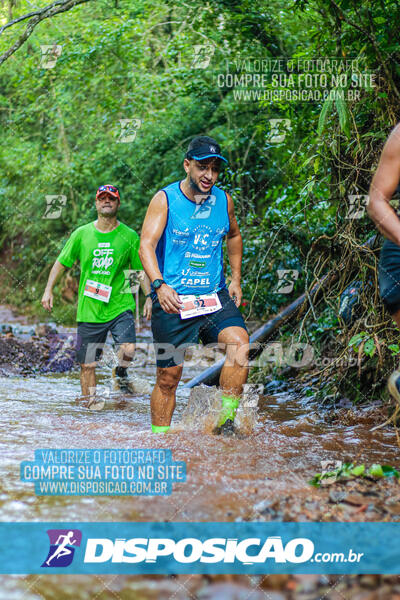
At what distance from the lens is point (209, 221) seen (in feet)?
15.6

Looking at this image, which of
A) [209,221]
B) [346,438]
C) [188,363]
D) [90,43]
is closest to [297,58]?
[209,221]

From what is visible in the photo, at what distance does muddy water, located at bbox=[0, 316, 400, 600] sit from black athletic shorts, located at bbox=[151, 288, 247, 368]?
22.3 inches

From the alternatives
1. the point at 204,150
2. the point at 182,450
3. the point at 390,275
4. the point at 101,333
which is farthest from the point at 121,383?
the point at 390,275

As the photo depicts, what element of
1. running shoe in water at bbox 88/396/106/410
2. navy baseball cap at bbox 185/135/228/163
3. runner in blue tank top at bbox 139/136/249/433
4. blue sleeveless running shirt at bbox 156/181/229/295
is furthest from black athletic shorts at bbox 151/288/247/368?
running shoe in water at bbox 88/396/106/410

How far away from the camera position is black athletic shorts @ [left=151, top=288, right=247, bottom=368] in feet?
15.3

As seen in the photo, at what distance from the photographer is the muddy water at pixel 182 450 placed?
3.12m

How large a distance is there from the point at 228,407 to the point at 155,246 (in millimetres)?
1216

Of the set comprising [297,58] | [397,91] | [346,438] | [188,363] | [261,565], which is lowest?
[188,363]

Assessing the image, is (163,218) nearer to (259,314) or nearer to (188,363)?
(259,314)

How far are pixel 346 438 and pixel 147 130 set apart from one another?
9148mm

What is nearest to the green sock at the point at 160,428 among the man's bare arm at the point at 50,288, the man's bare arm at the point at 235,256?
the man's bare arm at the point at 235,256

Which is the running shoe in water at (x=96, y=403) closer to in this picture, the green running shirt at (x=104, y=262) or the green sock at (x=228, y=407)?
the green running shirt at (x=104, y=262)

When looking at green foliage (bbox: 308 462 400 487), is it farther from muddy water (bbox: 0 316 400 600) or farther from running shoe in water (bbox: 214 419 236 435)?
running shoe in water (bbox: 214 419 236 435)

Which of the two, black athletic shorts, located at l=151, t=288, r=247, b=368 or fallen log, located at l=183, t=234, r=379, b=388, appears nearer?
black athletic shorts, located at l=151, t=288, r=247, b=368
